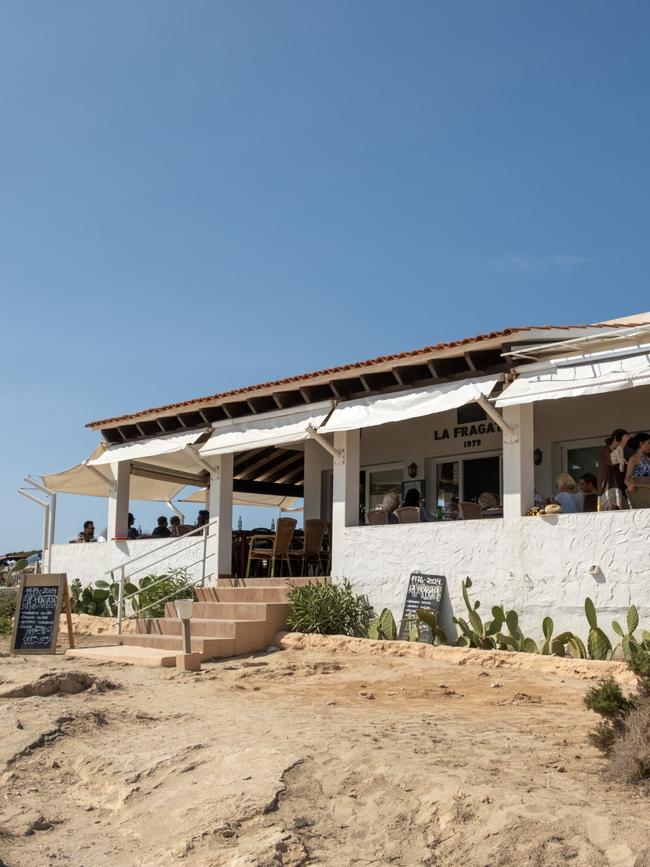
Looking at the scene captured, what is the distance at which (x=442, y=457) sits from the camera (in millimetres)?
15164

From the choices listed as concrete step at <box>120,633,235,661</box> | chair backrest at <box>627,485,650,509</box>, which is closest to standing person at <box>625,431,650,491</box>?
chair backrest at <box>627,485,650,509</box>

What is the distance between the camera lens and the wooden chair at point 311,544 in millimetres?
14656

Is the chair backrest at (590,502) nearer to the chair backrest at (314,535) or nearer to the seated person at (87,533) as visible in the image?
the chair backrest at (314,535)

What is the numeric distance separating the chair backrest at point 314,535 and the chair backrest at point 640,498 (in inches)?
222

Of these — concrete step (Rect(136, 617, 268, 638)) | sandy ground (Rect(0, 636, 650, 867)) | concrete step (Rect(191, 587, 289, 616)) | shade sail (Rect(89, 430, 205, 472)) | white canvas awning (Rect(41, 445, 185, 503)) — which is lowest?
sandy ground (Rect(0, 636, 650, 867))

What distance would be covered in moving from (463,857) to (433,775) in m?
0.88

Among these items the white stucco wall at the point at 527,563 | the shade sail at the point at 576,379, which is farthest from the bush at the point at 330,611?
the shade sail at the point at 576,379

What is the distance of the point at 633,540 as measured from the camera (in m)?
9.81

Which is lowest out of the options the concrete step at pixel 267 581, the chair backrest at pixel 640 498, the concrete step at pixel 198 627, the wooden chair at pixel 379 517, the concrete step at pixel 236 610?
the concrete step at pixel 198 627

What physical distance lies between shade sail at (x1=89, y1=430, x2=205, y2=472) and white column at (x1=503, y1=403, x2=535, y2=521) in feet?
19.9

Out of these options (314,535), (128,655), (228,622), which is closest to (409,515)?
(314,535)

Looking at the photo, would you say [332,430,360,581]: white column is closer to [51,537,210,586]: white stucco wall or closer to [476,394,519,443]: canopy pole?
[476,394,519,443]: canopy pole

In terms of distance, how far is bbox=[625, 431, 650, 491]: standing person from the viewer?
10.1 meters

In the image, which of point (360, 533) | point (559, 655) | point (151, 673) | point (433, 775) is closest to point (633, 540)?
point (559, 655)
